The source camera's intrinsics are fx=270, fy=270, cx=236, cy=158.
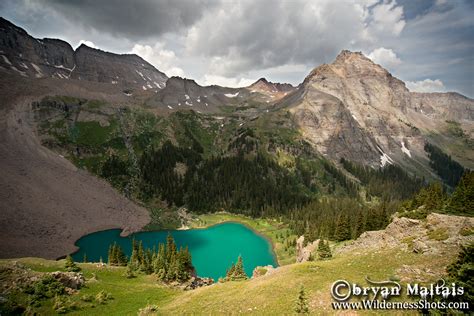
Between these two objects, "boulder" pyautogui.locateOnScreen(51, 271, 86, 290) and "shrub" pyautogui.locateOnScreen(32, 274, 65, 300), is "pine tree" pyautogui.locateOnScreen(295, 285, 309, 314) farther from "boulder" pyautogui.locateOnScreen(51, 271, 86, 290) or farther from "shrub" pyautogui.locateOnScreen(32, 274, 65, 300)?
"boulder" pyautogui.locateOnScreen(51, 271, 86, 290)

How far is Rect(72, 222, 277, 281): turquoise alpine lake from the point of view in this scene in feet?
319

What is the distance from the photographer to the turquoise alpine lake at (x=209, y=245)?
97125 mm

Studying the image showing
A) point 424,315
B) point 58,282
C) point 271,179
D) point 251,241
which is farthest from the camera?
point 271,179

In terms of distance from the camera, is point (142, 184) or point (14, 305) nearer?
point (14, 305)

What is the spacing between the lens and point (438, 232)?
105 feet

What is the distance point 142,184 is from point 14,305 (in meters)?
151

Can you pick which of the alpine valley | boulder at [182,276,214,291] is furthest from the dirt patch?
boulder at [182,276,214,291]

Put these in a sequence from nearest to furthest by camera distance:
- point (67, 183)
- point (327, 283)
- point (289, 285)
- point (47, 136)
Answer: point (327, 283) → point (289, 285) → point (67, 183) → point (47, 136)

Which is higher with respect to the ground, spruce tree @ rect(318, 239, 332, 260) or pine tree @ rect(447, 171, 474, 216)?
pine tree @ rect(447, 171, 474, 216)

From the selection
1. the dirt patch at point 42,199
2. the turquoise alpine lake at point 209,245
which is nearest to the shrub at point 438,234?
the turquoise alpine lake at point 209,245

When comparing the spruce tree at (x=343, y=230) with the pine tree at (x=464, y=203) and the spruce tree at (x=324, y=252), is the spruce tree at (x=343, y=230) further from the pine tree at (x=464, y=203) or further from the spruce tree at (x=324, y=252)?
the spruce tree at (x=324, y=252)

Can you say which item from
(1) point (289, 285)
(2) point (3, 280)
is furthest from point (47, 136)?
(1) point (289, 285)

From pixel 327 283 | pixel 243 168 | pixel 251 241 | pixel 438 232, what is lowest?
pixel 251 241

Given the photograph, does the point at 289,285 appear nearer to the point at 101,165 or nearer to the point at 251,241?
the point at 251,241
